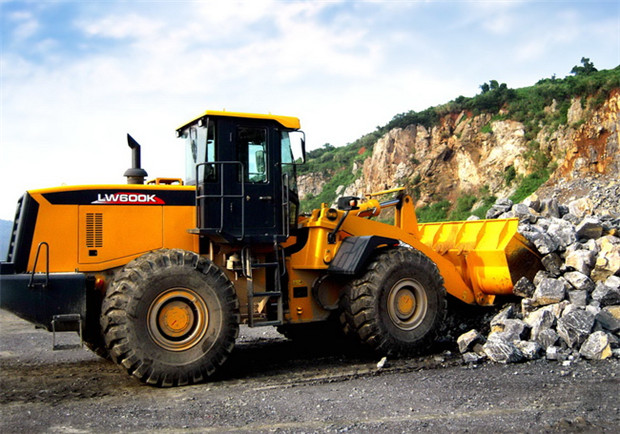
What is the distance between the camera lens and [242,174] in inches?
296

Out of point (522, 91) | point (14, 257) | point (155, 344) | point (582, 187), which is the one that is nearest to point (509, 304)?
point (155, 344)

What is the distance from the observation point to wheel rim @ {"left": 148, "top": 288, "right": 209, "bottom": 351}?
6746 millimetres

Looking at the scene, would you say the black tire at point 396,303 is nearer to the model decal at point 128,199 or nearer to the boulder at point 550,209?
the model decal at point 128,199

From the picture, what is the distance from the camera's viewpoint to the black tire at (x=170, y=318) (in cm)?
654

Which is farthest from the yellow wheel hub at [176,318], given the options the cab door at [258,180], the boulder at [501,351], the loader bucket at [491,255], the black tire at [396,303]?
the loader bucket at [491,255]

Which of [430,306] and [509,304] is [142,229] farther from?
[509,304]

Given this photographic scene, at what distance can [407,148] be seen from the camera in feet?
136

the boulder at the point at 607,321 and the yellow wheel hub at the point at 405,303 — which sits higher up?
the yellow wheel hub at the point at 405,303

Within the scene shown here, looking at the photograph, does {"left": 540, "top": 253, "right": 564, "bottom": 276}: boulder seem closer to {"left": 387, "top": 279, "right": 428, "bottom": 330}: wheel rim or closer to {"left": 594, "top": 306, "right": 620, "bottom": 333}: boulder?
{"left": 594, "top": 306, "right": 620, "bottom": 333}: boulder

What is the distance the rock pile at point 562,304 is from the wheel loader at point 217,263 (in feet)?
1.24

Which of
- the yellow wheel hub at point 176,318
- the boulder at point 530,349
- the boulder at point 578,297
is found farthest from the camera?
the boulder at point 578,297

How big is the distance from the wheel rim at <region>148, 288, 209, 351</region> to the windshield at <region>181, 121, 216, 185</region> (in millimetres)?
1473

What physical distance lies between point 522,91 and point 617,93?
8875 millimetres

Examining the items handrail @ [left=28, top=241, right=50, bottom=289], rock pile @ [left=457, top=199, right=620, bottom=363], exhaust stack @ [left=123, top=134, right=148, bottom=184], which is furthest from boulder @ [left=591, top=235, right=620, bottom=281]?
handrail @ [left=28, top=241, right=50, bottom=289]
